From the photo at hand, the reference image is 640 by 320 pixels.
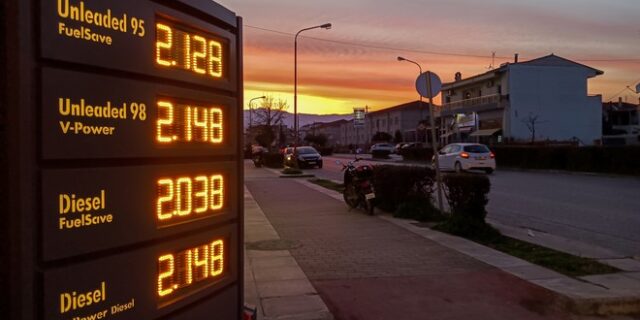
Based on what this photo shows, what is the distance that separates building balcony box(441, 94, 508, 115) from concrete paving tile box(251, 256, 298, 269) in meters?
54.0

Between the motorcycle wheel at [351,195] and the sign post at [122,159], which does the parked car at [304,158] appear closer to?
the motorcycle wheel at [351,195]

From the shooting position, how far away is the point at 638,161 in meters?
26.0

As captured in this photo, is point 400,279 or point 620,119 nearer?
point 400,279

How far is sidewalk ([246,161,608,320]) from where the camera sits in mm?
6004

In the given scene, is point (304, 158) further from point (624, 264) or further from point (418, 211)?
point (624, 264)

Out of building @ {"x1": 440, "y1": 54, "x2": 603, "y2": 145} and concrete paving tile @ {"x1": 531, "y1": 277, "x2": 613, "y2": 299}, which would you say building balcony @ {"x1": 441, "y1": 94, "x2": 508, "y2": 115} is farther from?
concrete paving tile @ {"x1": 531, "y1": 277, "x2": 613, "y2": 299}

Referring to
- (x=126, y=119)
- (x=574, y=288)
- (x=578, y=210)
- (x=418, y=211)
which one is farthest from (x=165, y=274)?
(x=578, y=210)

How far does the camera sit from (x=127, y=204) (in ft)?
9.29

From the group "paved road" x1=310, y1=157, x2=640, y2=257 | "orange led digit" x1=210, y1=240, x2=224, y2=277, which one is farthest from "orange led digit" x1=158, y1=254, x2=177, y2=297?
"paved road" x1=310, y1=157, x2=640, y2=257

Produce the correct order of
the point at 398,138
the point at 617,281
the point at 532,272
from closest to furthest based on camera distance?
the point at 617,281 → the point at 532,272 → the point at 398,138

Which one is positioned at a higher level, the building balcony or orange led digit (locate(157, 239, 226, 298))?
the building balcony

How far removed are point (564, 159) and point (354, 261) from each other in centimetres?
2563

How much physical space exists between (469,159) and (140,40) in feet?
90.4

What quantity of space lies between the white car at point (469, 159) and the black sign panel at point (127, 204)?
26681 millimetres
